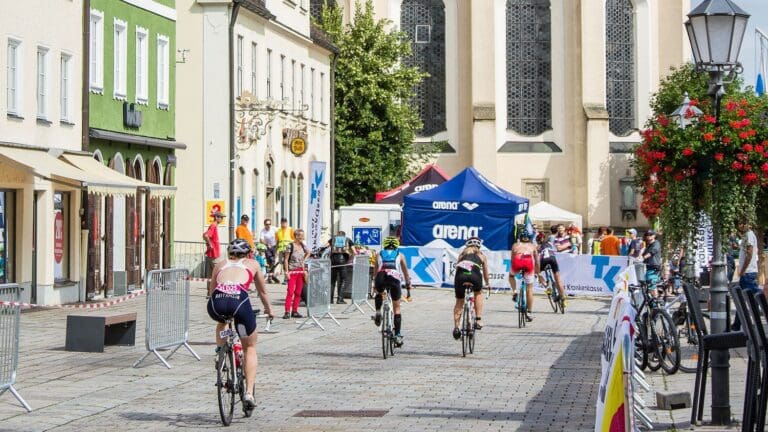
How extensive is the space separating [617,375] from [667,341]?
1056cm

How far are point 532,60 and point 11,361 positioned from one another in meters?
65.9

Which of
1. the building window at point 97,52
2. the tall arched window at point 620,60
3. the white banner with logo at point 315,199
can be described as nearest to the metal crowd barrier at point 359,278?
the white banner with logo at point 315,199

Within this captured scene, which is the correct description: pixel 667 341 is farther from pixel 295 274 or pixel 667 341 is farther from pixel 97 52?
pixel 97 52

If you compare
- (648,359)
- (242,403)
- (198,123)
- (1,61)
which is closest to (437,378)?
(648,359)

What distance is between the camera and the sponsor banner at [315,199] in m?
29.2

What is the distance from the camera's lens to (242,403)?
46.7ft

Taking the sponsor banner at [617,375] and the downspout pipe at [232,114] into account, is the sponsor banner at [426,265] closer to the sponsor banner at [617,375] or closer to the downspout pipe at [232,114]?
the downspout pipe at [232,114]

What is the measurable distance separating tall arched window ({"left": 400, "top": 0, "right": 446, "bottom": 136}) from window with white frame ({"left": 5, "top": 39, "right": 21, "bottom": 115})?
4884 centimetres

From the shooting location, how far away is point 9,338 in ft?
46.9

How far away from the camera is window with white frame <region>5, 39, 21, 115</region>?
97.5ft

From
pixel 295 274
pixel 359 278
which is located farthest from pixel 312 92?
pixel 295 274

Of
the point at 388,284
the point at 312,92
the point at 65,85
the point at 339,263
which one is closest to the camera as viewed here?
the point at 388,284

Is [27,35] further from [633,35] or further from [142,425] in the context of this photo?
[633,35]

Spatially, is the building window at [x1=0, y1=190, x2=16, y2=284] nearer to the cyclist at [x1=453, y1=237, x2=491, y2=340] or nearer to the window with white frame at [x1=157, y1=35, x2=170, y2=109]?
the cyclist at [x1=453, y1=237, x2=491, y2=340]
